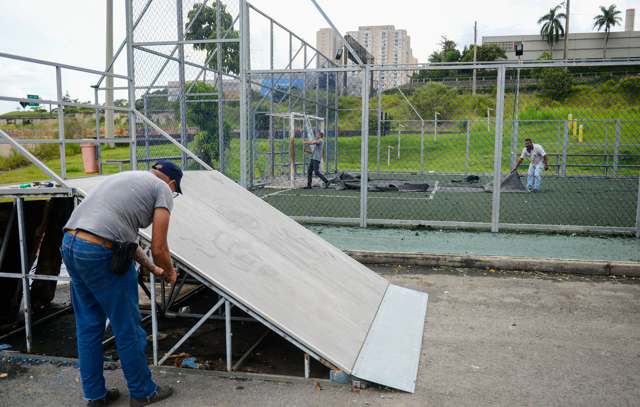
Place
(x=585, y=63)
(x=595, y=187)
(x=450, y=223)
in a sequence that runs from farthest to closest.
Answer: (x=595, y=187) < (x=450, y=223) < (x=585, y=63)

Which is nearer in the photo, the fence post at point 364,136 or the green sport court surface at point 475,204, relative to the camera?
the fence post at point 364,136

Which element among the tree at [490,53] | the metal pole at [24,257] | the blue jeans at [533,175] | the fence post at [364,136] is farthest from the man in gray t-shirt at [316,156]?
the tree at [490,53]

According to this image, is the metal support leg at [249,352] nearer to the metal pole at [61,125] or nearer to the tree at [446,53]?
the metal pole at [61,125]

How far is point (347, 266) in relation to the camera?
21.0 feet

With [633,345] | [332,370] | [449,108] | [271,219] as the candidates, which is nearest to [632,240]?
[633,345]

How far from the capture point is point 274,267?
201 inches

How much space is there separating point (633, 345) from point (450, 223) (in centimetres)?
519

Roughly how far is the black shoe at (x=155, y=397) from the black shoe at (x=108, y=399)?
17 cm

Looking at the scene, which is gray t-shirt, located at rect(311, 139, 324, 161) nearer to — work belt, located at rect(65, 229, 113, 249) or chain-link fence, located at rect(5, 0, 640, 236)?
chain-link fence, located at rect(5, 0, 640, 236)

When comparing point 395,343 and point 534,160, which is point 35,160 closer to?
point 395,343

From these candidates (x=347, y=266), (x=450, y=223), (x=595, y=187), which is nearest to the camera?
(x=347, y=266)

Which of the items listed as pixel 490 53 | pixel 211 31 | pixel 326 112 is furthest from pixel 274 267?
pixel 490 53

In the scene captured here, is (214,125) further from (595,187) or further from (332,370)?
(595,187)

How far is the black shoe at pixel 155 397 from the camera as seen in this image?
381cm
